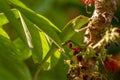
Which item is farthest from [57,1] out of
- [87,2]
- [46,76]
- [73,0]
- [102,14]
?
[102,14]

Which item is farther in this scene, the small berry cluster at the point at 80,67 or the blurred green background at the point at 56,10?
the blurred green background at the point at 56,10

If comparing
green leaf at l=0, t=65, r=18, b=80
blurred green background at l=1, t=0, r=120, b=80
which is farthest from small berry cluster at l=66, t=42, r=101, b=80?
blurred green background at l=1, t=0, r=120, b=80

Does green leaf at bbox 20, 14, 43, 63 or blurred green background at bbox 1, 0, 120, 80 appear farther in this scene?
blurred green background at bbox 1, 0, 120, 80

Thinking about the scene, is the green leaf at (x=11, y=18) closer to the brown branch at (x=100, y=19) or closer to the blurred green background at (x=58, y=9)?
the brown branch at (x=100, y=19)

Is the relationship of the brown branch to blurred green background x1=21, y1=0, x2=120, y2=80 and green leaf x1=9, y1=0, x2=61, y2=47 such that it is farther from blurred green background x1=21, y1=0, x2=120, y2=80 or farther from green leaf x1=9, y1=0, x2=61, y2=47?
blurred green background x1=21, y1=0, x2=120, y2=80

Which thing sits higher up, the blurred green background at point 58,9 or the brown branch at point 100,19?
the brown branch at point 100,19

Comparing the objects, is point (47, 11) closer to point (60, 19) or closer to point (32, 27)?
point (60, 19)

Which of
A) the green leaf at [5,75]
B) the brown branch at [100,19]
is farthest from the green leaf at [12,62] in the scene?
the brown branch at [100,19]

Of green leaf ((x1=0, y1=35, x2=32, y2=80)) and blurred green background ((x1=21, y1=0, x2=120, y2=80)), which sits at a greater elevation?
green leaf ((x1=0, y1=35, x2=32, y2=80))
